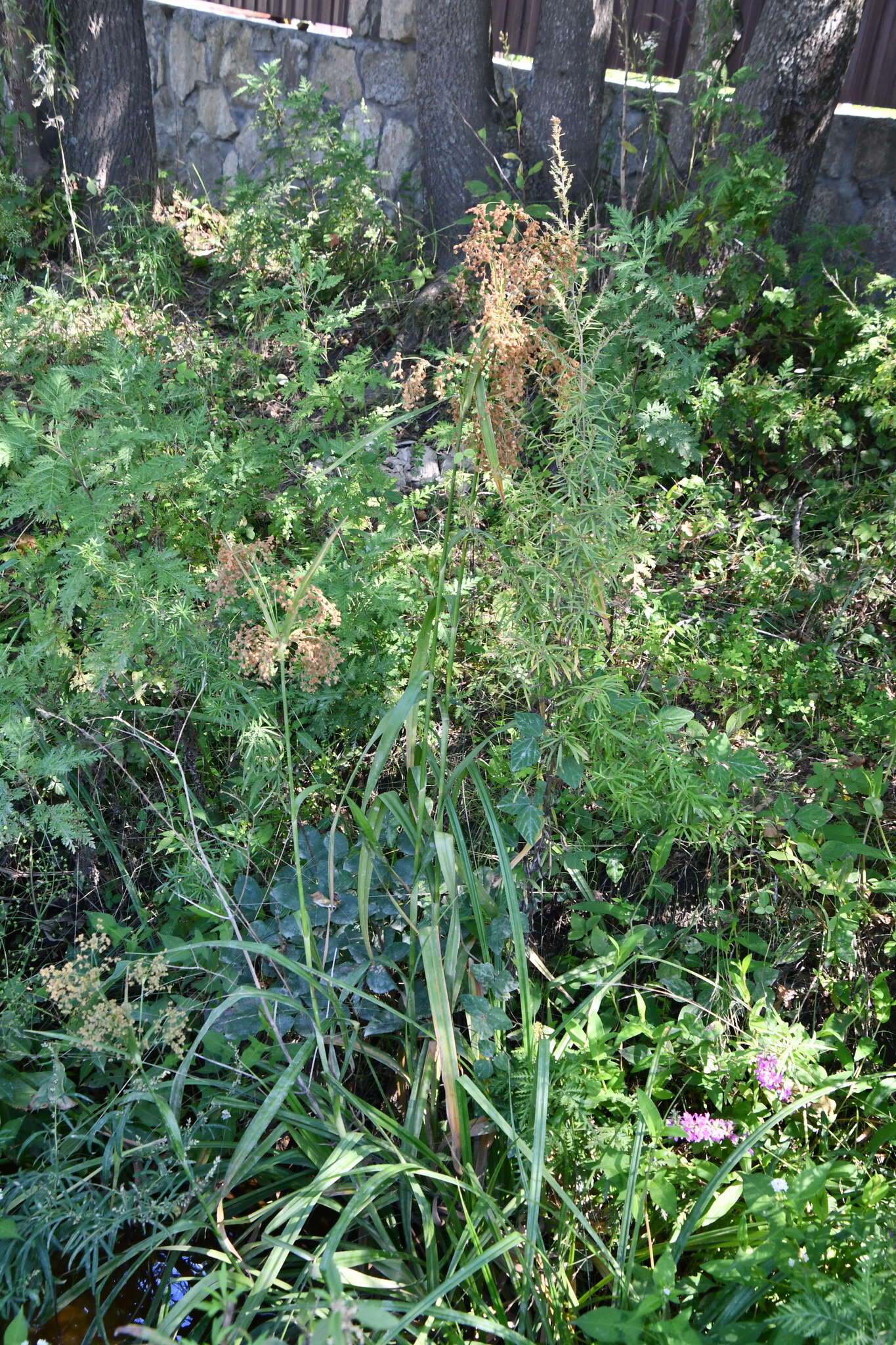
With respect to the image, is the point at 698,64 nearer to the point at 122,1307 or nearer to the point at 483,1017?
the point at 483,1017

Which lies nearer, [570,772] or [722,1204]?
[722,1204]

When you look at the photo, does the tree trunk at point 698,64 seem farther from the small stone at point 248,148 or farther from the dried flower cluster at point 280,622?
the dried flower cluster at point 280,622

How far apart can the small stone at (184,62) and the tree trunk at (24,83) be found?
124 centimetres

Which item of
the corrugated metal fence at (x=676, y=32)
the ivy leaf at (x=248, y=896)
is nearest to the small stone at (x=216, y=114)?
the corrugated metal fence at (x=676, y=32)

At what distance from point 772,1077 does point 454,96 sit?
4608mm

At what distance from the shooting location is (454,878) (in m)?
1.88

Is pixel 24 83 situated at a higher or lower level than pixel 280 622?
higher

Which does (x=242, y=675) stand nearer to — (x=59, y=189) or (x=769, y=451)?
(x=769, y=451)

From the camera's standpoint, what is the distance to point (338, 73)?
565 cm

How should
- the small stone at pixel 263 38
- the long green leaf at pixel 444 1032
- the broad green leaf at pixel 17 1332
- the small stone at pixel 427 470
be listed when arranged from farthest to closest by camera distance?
1. the small stone at pixel 263 38
2. the small stone at pixel 427 470
3. the long green leaf at pixel 444 1032
4. the broad green leaf at pixel 17 1332

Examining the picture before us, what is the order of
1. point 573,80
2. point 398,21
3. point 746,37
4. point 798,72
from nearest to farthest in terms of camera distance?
1. point 798,72
2. point 573,80
3. point 746,37
4. point 398,21

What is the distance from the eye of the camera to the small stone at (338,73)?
18.3 ft

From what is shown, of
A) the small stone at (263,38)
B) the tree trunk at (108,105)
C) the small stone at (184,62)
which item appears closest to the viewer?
the tree trunk at (108,105)

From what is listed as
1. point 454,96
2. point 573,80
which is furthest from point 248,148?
point 573,80
